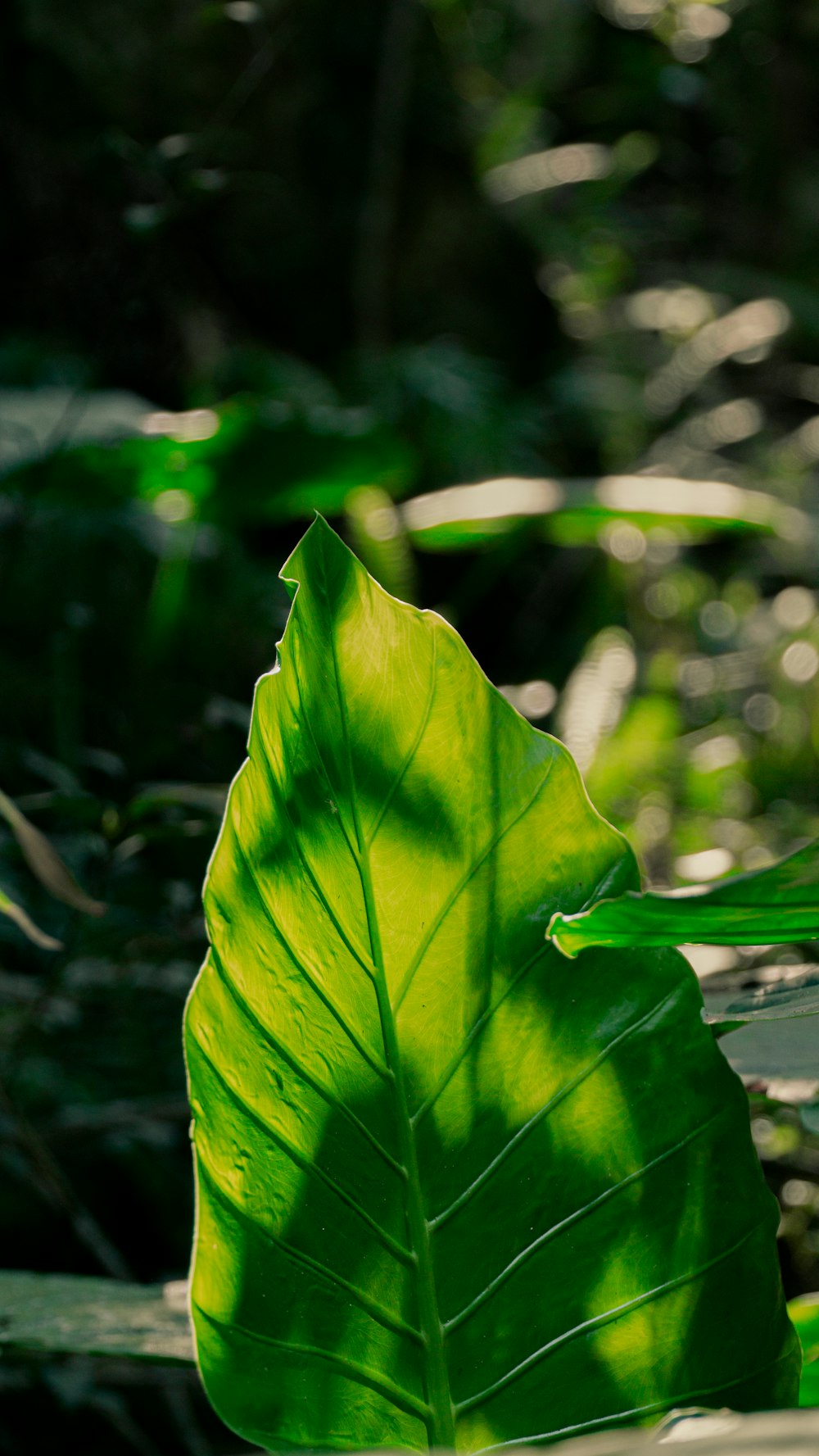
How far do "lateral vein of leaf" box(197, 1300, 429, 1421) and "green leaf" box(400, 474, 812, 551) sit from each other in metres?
0.75

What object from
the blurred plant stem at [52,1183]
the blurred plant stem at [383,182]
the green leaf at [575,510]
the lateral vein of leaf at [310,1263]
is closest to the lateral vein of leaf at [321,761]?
the lateral vein of leaf at [310,1263]

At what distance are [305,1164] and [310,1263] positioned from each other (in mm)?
32

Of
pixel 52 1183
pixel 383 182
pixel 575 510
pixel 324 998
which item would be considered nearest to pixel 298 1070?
pixel 324 998

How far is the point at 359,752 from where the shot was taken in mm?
335

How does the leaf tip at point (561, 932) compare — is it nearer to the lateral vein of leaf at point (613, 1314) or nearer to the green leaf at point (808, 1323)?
the lateral vein of leaf at point (613, 1314)

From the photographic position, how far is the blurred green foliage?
41.9 inches

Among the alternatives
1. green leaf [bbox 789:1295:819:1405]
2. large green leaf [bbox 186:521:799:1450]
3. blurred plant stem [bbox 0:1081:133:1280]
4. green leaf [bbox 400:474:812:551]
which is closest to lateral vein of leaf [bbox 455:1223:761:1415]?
large green leaf [bbox 186:521:799:1450]

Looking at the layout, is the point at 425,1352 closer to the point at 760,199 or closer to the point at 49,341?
the point at 49,341

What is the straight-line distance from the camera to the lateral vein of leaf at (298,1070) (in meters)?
0.34

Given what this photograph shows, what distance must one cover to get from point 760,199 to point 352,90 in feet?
6.29

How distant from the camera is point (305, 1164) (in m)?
0.35

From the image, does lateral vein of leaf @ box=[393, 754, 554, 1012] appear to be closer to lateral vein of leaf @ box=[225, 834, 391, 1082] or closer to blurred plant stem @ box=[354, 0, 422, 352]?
lateral vein of leaf @ box=[225, 834, 391, 1082]

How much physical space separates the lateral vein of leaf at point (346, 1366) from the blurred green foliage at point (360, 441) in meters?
0.16

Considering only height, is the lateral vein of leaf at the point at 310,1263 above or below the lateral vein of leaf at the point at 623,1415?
above
